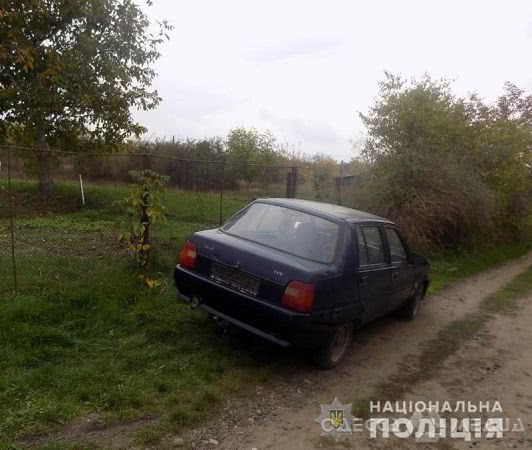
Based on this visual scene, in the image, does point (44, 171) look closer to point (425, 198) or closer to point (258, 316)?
point (425, 198)

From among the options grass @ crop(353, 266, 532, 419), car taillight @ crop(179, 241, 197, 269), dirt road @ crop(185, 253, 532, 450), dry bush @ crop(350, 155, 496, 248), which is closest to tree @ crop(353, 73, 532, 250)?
dry bush @ crop(350, 155, 496, 248)

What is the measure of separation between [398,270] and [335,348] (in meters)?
1.47

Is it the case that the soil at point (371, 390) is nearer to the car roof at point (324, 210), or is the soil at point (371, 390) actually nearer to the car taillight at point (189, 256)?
the car taillight at point (189, 256)

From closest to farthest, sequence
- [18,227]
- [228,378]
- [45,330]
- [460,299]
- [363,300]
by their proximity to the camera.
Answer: [228,378], [45,330], [363,300], [460,299], [18,227]

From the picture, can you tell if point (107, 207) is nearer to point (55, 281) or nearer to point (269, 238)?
point (55, 281)

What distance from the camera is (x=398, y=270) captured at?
19.2 ft

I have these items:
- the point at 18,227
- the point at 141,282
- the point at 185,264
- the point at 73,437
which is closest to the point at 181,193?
the point at 18,227

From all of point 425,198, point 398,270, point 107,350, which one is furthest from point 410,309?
point 425,198

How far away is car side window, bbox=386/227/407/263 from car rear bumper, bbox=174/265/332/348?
1808 mm

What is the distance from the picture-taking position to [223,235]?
5.05 meters

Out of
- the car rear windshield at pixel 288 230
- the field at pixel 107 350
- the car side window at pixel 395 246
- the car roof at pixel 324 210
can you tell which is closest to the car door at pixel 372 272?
the car roof at pixel 324 210

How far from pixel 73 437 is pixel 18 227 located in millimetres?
7325

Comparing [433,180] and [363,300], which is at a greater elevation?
[433,180]

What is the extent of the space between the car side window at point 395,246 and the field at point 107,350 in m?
1.85
